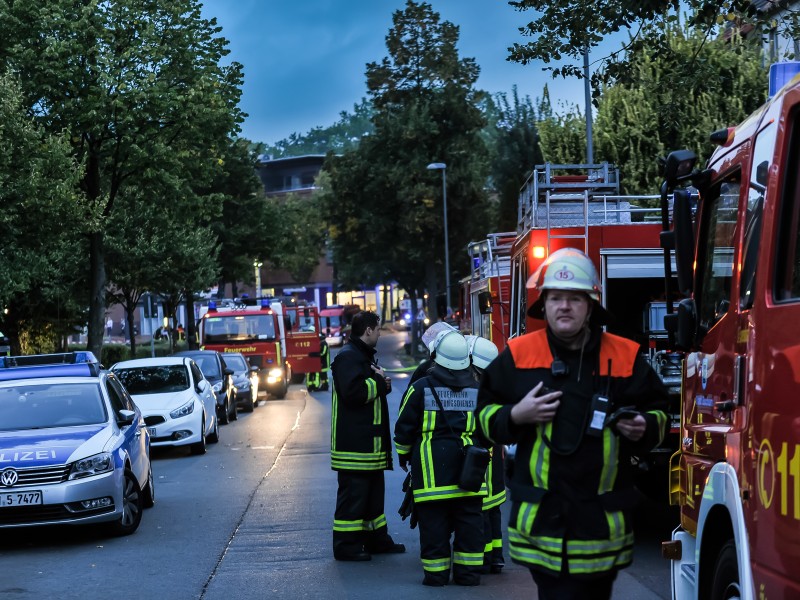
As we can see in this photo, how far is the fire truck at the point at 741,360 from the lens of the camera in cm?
395

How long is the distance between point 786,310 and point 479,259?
2118 centimetres

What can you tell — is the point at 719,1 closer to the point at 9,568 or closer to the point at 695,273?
the point at 695,273

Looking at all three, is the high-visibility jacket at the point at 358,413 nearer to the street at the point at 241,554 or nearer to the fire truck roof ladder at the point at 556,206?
the street at the point at 241,554

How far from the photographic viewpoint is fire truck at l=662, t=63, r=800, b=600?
3.95m

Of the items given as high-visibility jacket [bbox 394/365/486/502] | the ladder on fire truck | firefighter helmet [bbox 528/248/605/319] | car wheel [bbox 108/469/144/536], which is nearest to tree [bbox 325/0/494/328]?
the ladder on fire truck

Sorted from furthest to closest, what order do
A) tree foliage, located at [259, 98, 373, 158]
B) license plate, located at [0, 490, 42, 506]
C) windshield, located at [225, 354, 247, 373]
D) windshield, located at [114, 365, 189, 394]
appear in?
tree foliage, located at [259, 98, 373, 158]
windshield, located at [225, 354, 247, 373]
windshield, located at [114, 365, 189, 394]
license plate, located at [0, 490, 42, 506]

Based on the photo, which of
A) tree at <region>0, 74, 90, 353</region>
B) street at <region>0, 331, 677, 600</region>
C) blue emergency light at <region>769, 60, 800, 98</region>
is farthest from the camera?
tree at <region>0, 74, 90, 353</region>

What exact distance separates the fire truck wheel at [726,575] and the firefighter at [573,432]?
363 mm

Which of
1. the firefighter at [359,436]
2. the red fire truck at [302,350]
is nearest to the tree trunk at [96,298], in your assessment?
the red fire truck at [302,350]

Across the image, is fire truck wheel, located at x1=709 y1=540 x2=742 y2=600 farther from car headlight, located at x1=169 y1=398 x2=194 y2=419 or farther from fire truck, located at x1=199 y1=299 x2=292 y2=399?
fire truck, located at x1=199 y1=299 x2=292 y2=399

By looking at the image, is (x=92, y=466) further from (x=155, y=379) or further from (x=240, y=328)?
(x=240, y=328)

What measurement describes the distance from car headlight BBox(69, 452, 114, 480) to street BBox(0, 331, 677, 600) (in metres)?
0.62

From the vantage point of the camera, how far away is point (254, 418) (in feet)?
91.6

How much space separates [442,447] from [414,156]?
4480 cm
